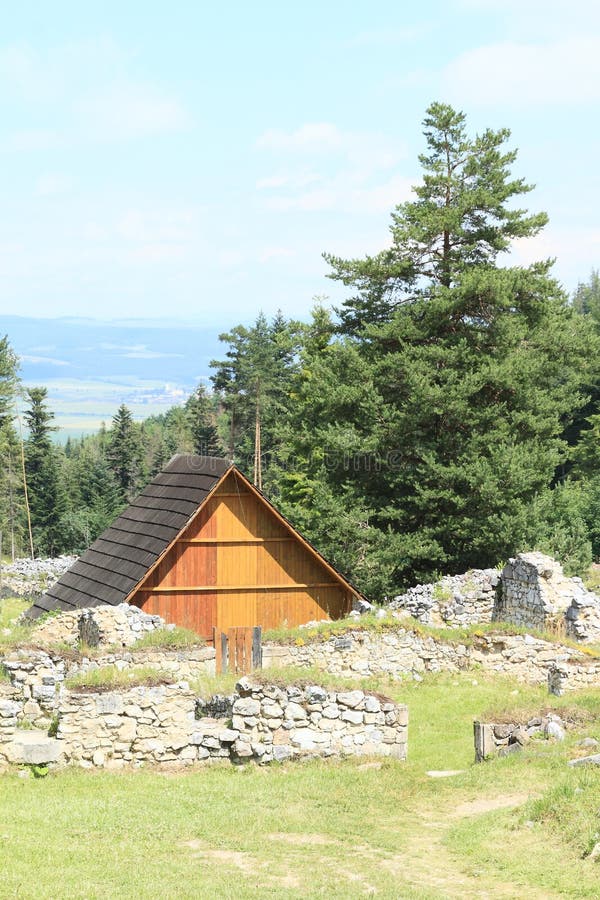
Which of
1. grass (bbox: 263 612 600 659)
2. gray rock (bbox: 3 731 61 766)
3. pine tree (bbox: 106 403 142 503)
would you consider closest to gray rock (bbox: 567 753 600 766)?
gray rock (bbox: 3 731 61 766)

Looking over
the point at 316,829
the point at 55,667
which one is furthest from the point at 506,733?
the point at 55,667

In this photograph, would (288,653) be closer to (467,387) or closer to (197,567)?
(197,567)

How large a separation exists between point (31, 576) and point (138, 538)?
57.1ft

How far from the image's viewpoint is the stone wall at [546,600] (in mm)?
20141

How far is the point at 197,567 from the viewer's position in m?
22.5

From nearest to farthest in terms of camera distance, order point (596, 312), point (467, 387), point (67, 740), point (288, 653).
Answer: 1. point (67, 740)
2. point (288, 653)
3. point (467, 387)
4. point (596, 312)

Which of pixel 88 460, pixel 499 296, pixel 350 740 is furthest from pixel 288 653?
pixel 88 460

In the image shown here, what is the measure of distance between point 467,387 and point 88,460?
230ft

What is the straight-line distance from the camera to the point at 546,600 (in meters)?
21.0

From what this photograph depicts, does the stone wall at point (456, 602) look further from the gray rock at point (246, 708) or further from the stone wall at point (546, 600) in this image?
the gray rock at point (246, 708)

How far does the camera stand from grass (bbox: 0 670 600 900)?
877 centimetres

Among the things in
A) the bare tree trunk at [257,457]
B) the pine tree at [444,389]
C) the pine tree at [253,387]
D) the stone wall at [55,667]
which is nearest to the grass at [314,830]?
the stone wall at [55,667]

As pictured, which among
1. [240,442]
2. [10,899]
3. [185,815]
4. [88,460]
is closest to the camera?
[10,899]

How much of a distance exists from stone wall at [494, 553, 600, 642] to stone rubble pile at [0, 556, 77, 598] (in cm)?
1714
